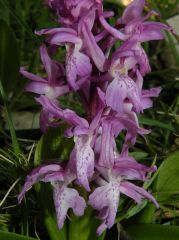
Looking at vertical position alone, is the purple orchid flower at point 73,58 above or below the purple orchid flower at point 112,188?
above

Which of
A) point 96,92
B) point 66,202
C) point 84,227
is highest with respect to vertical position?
point 96,92

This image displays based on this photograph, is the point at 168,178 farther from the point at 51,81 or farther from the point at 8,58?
the point at 8,58

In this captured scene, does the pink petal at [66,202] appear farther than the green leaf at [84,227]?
No

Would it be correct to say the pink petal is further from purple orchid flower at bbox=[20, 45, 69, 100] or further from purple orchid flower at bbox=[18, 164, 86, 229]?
purple orchid flower at bbox=[20, 45, 69, 100]

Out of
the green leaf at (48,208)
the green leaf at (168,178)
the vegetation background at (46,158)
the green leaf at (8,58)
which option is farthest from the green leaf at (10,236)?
the green leaf at (8,58)

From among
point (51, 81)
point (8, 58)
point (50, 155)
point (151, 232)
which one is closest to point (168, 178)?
point (151, 232)

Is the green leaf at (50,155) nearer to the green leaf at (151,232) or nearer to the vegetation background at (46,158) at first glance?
the vegetation background at (46,158)

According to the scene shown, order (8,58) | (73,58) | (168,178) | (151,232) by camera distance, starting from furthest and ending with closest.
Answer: (8,58) < (168,178) < (151,232) < (73,58)
